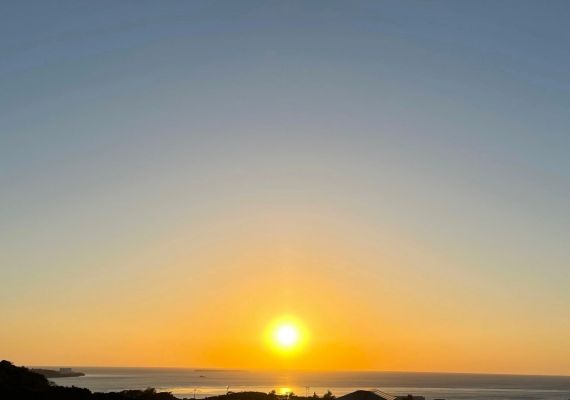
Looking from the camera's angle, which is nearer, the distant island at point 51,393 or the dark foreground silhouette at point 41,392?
the distant island at point 51,393

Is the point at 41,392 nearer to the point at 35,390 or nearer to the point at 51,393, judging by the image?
the point at 51,393

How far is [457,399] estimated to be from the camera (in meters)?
148

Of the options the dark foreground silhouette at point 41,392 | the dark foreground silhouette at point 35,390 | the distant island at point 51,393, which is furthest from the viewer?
the dark foreground silhouette at point 41,392

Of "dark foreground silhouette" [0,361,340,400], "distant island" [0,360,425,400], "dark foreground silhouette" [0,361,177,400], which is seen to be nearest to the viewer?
"distant island" [0,360,425,400]

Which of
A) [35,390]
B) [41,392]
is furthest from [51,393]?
[35,390]

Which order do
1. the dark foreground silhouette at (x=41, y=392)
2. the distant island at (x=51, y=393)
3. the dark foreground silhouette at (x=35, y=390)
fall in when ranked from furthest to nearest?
the dark foreground silhouette at (x=41, y=392)
the dark foreground silhouette at (x=35, y=390)
the distant island at (x=51, y=393)

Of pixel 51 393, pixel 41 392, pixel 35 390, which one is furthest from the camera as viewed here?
pixel 35 390

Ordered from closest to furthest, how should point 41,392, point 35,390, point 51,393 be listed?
point 51,393 → point 41,392 → point 35,390

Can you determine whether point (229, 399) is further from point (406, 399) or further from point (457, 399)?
point (457, 399)

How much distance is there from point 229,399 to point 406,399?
17968 mm

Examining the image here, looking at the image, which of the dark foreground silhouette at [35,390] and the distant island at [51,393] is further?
the dark foreground silhouette at [35,390]

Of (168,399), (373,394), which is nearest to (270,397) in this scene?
(168,399)

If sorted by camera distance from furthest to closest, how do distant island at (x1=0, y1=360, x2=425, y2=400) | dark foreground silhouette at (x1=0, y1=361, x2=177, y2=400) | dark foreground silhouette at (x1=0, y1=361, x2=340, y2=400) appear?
dark foreground silhouette at (x1=0, y1=361, x2=340, y2=400), dark foreground silhouette at (x1=0, y1=361, x2=177, y2=400), distant island at (x1=0, y1=360, x2=425, y2=400)

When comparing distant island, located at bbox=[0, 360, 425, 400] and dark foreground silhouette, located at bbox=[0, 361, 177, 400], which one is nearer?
distant island, located at bbox=[0, 360, 425, 400]
